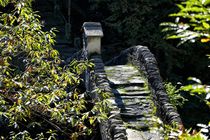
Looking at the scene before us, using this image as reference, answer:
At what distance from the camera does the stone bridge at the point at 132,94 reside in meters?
7.11

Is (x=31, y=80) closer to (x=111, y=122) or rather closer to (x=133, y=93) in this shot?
(x=111, y=122)

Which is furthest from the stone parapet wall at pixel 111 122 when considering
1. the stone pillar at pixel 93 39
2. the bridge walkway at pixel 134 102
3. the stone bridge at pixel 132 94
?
the stone pillar at pixel 93 39

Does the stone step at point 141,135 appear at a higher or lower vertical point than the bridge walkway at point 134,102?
lower

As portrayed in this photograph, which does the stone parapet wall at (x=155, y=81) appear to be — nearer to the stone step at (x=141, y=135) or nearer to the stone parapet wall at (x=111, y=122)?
the stone step at (x=141, y=135)

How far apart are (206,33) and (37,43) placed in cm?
339

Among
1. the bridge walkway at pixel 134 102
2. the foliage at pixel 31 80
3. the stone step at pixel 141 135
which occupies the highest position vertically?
the foliage at pixel 31 80

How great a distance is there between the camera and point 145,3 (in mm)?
14555

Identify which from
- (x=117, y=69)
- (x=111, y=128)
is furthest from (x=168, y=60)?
(x=111, y=128)

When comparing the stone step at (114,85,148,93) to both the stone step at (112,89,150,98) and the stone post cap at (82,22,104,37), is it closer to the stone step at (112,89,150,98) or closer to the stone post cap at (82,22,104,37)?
the stone step at (112,89,150,98)

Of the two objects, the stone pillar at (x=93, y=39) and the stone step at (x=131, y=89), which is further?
the stone pillar at (x=93, y=39)

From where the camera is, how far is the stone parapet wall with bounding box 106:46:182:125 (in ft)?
25.1

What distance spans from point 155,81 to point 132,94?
572mm

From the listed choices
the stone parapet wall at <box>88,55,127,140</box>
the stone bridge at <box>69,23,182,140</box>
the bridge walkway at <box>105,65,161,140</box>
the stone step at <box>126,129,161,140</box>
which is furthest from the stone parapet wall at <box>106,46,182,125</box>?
the stone parapet wall at <box>88,55,127,140</box>

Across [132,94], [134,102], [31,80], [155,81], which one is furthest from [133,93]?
[31,80]
